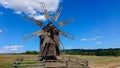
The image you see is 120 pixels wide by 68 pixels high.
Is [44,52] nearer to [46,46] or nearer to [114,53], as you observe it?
[46,46]

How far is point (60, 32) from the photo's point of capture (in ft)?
137

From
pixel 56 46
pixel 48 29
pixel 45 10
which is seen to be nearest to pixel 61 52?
pixel 56 46

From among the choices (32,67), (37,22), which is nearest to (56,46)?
(37,22)

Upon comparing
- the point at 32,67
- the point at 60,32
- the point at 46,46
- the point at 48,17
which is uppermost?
the point at 48,17

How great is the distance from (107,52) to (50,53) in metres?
82.4

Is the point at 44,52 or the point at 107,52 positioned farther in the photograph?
the point at 107,52

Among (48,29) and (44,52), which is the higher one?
(48,29)

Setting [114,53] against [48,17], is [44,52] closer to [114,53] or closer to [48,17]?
[48,17]

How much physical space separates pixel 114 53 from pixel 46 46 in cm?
7942

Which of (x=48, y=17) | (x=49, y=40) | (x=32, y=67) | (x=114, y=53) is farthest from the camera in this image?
(x=114, y=53)

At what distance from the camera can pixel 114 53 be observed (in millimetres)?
113500

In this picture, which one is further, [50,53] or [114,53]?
[114,53]

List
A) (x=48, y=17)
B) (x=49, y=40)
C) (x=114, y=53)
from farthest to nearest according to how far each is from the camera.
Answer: (x=114, y=53)
(x=48, y=17)
(x=49, y=40)

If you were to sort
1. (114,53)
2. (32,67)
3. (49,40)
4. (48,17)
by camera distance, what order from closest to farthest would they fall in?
1. (32,67)
2. (49,40)
3. (48,17)
4. (114,53)
